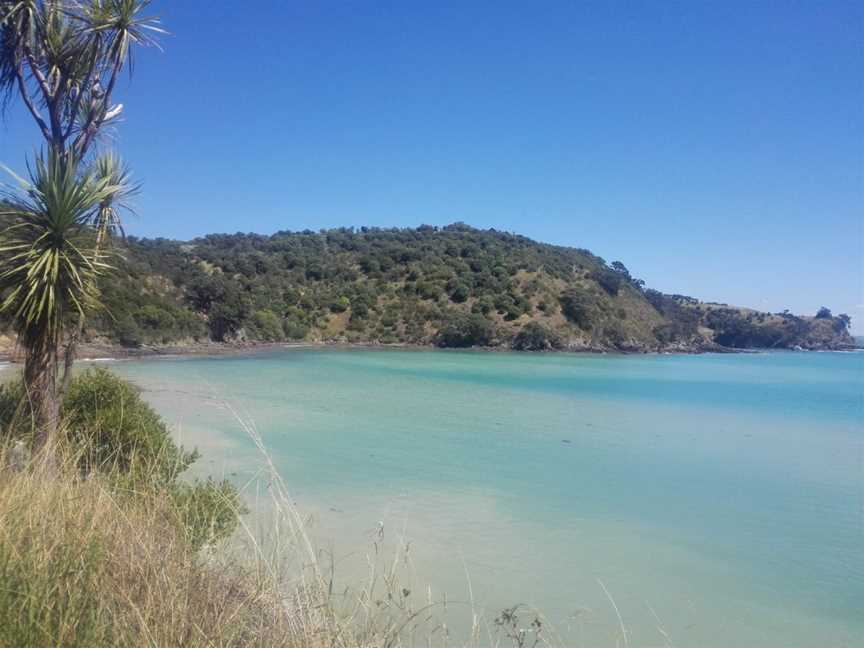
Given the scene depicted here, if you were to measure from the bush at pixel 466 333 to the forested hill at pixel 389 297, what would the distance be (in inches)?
3.6

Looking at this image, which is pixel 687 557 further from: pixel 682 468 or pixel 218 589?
pixel 218 589

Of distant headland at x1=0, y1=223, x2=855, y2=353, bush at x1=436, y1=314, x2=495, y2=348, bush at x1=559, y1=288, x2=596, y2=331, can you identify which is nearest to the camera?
distant headland at x1=0, y1=223, x2=855, y2=353

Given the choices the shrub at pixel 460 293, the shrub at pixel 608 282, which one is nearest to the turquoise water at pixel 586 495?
the shrub at pixel 460 293

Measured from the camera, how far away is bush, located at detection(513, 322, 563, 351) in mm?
57000

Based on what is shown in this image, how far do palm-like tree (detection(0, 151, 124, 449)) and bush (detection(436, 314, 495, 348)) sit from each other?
50158mm

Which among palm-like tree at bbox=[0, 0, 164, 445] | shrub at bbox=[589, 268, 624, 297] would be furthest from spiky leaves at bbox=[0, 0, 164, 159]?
shrub at bbox=[589, 268, 624, 297]

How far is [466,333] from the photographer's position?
2221 inches

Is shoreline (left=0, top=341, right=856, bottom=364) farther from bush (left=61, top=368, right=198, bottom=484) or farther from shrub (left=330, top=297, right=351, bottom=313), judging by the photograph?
bush (left=61, top=368, right=198, bottom=484)

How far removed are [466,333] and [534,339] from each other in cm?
608

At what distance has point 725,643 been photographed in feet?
21.9

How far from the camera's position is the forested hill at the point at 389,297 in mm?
45469

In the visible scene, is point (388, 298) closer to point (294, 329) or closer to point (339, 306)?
point (339, 306)

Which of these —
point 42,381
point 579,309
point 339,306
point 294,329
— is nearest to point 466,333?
point 339,306

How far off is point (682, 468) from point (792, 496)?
2.46 metres
